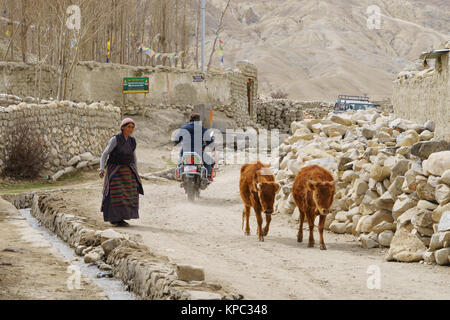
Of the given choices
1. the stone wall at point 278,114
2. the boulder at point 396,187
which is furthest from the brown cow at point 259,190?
the stone wall at point 278,114

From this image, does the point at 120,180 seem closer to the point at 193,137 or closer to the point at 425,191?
the point at 193,137

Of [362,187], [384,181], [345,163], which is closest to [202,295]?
[384,181]

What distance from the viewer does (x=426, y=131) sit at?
9.41 metres

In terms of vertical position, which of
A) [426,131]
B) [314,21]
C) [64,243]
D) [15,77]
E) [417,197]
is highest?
[314,21]

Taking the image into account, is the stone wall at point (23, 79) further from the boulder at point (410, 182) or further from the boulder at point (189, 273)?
the boulder at point (189, 273)

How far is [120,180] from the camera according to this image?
28.1 ft

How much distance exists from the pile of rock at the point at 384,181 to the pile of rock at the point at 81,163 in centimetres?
655

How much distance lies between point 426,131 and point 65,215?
5.29m

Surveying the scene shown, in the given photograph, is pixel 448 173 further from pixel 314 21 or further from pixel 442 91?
pixel 314 21

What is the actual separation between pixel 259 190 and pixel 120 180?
2.10 meters

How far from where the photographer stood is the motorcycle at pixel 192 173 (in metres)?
11.0

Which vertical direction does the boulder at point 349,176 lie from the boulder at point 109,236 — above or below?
above
